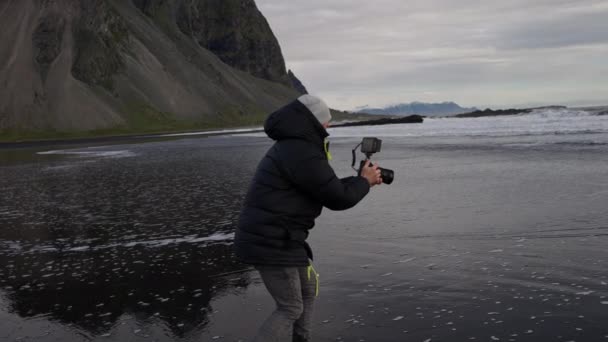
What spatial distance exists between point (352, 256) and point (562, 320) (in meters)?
3.67

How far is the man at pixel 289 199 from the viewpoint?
15.8ft

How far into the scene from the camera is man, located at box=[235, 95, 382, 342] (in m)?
4.83

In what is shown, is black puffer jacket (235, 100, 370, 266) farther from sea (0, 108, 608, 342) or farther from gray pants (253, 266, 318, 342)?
sea (0, 108, 608, 342)

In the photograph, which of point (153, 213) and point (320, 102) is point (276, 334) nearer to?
point (320, 102)

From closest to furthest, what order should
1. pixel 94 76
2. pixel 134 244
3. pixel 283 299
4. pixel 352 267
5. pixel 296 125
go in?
1. pixel 296 125
2. pixel 283 299
3. pixel 352 267
4. pixel 134 244
5. pixel 94 76

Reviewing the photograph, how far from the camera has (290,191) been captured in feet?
16.2

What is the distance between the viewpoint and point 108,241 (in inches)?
449

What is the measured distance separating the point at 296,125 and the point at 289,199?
0.57 meters

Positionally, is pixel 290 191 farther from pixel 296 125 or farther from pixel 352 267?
pixel 352 267

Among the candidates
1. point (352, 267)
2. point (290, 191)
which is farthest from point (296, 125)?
point (352, 267)

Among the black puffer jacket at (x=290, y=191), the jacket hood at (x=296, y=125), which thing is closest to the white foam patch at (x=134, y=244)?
the black puffer jacket at (x=290, y=191)

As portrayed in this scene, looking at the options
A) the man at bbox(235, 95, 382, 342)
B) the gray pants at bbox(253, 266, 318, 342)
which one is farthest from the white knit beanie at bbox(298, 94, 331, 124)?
the gray pants at bbox(253, 266, 318, 342)

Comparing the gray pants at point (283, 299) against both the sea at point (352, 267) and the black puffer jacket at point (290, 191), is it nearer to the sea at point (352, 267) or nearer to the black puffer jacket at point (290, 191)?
the black puffer jacket at point (290, 191)

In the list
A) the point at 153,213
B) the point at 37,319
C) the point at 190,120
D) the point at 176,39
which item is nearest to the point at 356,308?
the point at 37,319
